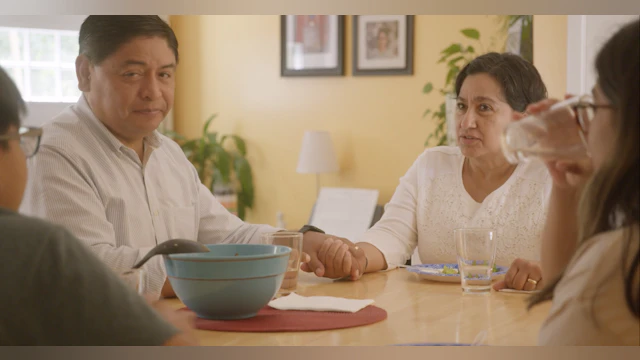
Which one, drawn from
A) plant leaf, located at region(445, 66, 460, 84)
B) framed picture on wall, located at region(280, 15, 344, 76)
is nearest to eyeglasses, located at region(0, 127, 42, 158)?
plant leaf, located at region(445, 66, 460, 84)

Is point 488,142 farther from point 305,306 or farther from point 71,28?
point 71,28

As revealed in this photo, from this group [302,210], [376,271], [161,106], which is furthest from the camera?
[302,210]

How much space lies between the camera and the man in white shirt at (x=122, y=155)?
86cm

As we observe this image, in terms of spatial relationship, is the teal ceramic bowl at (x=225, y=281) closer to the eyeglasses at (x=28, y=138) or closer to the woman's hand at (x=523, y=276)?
the eyeglasses at (x=28, y=138)

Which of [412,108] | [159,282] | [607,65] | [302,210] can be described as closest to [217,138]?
[302,210]

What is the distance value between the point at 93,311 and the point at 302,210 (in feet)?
11.6

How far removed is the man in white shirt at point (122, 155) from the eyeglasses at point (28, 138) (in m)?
0.04

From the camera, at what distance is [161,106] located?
1.06m

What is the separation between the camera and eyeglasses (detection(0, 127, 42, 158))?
596 millimetres

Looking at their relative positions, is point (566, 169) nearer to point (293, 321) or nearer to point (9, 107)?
point (293, 321)

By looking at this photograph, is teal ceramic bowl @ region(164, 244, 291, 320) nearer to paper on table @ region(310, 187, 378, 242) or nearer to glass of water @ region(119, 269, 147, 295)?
glass of water @ region(119, 269, 147, 295)

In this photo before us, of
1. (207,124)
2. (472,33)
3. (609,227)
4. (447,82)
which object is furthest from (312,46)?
(609,227)

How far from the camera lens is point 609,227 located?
0.56 meters

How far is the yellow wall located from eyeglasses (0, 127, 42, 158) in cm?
305
